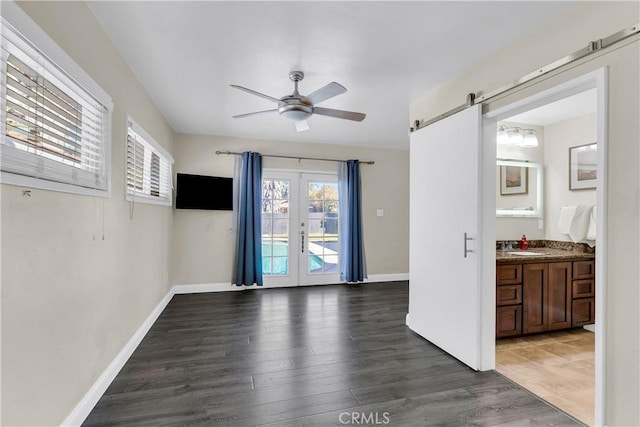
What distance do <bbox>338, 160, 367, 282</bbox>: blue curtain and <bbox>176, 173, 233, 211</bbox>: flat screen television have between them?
1991mm

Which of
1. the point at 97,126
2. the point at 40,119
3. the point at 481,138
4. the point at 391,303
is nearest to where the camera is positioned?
the point at 40,119

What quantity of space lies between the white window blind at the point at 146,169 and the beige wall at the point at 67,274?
0.80 ft

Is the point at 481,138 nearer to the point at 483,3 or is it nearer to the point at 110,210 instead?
the point at 483,3

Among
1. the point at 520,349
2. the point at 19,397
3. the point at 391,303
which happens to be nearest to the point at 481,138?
the point at 520,349

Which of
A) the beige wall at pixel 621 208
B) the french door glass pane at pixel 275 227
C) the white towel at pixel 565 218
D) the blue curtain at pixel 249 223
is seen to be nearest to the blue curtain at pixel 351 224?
the french door glass pane at pixel 275 227

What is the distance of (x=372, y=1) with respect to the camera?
176 centimetres

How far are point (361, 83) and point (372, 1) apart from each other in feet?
3.69

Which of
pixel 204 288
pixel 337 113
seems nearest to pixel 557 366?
pixel 337 113

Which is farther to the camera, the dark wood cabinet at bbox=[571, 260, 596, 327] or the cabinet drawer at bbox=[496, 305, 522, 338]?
the dark wood cabinet at bbox=[571, 260, 596, 327]

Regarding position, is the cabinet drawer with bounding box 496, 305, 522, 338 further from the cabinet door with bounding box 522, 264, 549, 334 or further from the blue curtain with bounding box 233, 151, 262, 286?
the blue curtain with bounding box 233, 151, 262, 286

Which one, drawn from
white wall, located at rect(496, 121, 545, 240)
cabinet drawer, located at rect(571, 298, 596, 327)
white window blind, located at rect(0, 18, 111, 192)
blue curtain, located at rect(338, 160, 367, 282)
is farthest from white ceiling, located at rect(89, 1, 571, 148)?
cabinet drawer, located at rect(571, 298, 596, 327)

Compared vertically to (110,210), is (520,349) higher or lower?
lower

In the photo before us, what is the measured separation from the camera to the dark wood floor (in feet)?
6.01

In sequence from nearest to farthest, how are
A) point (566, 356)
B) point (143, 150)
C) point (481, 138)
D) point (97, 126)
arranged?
point (97, 126) < point (481, 138) < point (566, 356) < point (143, 150)
